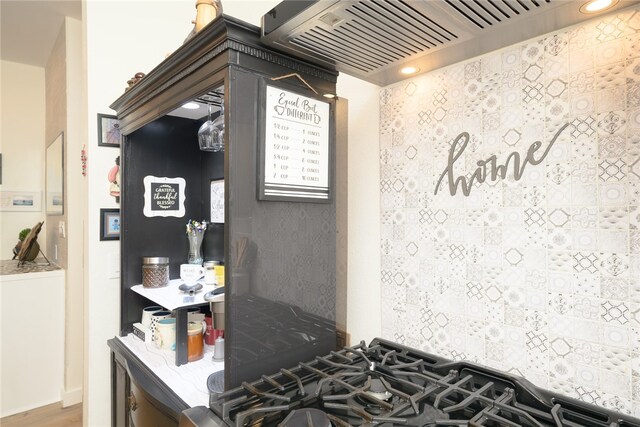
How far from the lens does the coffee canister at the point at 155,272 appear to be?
1.73 meters

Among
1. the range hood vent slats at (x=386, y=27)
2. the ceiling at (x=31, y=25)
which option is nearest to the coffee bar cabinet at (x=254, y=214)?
the range hood vent slats at (x=386, y=27)

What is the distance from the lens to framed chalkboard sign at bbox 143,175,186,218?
73.1 inches

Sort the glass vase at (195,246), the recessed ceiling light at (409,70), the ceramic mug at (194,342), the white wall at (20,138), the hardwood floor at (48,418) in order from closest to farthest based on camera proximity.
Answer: the recessed ceiling light at (409,70), the ceramic mug at (194,342), the glass vase at (195,246), the hardwood floor at (48,418), the white wall at (20,138)

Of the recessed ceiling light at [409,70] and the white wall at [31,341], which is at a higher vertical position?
the recessed ceiling light at [409,70]

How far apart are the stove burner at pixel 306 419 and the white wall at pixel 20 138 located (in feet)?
13.9

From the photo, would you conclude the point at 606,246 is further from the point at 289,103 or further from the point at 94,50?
the point at 94,50

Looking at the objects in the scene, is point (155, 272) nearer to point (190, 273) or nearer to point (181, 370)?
point (190, 273)

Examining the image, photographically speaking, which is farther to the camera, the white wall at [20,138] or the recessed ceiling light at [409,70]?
the white wall at [20,138]

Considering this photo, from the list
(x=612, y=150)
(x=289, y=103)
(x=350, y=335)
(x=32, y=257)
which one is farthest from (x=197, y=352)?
(x=32, y=257)

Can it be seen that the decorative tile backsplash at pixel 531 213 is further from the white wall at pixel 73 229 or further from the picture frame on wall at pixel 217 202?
the white wall at pixel 73 229

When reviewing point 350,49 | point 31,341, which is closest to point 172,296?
point 350,49

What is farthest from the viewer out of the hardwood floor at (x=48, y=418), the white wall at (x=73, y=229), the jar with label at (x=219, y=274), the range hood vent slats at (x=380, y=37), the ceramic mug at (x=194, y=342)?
the white wall at (x=73, y=229)

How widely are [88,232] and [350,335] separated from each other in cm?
142

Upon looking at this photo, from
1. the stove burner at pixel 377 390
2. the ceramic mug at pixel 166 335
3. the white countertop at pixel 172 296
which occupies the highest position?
the white countertop at pixel 172 296
